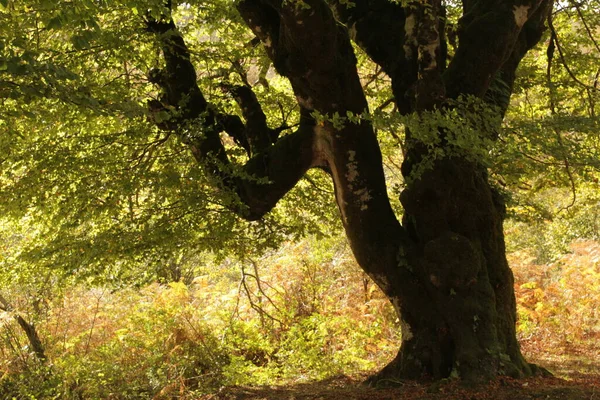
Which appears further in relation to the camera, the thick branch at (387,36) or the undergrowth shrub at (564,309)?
the undergrowth shrub at (564,309)

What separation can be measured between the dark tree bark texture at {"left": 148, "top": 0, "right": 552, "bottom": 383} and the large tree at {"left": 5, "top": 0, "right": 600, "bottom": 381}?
0.05 ft

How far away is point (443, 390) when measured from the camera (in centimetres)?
551

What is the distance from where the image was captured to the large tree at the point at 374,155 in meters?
5.81

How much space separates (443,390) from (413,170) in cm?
208

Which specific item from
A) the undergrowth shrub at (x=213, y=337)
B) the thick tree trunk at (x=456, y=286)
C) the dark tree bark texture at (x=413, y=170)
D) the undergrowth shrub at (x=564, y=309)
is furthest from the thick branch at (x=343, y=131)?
the undergrowth shrub at (x=564, y=309)

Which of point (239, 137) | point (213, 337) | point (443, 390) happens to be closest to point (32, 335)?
point (213, 337)

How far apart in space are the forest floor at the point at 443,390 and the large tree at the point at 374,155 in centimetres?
23

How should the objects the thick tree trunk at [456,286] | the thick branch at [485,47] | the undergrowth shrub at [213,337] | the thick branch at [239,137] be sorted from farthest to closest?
the undergrowth shrub at [213,337] < the thick branch at [239,137] < the thick branch at [485,47] < the thick tree trunk at [456,286]

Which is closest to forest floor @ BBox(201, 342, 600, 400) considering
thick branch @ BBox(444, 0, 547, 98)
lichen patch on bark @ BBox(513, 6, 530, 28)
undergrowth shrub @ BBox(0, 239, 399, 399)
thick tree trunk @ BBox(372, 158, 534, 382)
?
thick tree trunk @ BBox(372, 158, 534, 382)

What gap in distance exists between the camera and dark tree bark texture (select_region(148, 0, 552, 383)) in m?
5.86

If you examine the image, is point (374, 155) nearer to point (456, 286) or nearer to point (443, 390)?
point (456, 286)

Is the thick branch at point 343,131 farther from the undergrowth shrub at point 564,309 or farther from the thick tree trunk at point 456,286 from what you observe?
the undergrowth shrub at point 564,309

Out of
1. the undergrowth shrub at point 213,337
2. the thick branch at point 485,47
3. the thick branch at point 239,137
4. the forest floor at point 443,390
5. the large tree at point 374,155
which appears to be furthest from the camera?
the undergrowth shrub at point 213,337

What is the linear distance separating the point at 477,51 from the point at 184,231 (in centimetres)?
386
